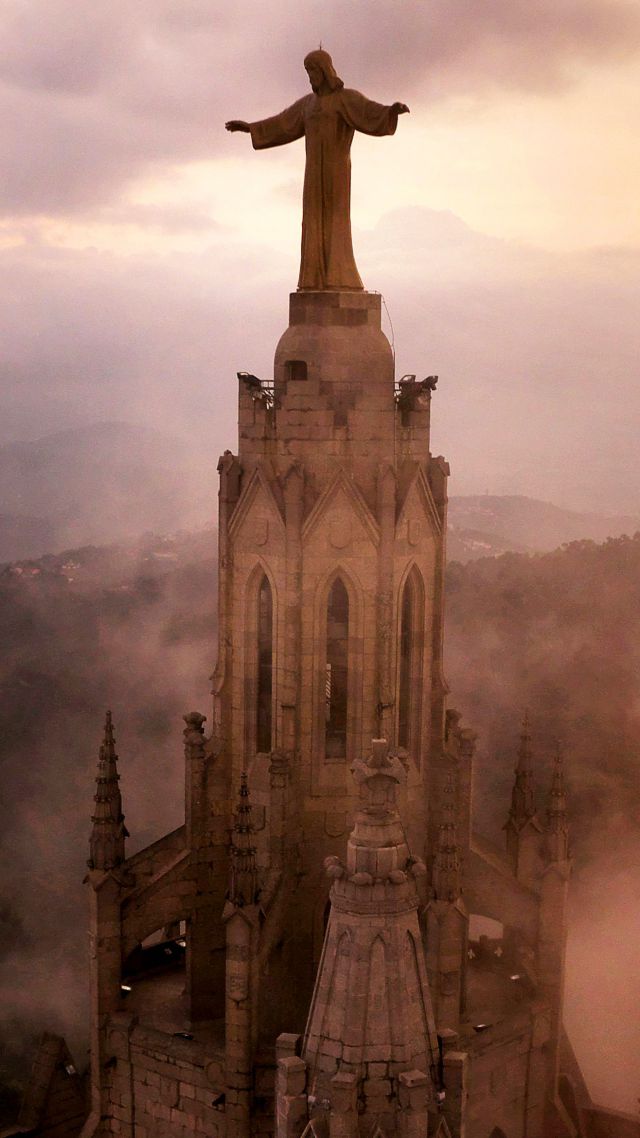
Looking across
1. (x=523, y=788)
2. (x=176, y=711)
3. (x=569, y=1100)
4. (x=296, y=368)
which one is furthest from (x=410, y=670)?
(x=176, y=711)

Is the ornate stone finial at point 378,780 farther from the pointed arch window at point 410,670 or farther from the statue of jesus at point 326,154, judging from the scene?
the statue of jesus at point 326,154

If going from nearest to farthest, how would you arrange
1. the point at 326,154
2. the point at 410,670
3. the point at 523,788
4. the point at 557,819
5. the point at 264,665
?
the point at 326,154 → the point at 264,665 → the point at 410,670 → the point at 557,819 → the point at 523,788

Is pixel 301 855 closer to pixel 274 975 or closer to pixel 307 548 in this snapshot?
pixel 274 975

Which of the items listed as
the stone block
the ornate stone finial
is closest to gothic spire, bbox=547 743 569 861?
the ornate stone finial

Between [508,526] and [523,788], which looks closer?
[523,788]

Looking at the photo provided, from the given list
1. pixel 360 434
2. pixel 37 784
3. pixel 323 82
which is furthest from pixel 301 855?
pixel 37 784

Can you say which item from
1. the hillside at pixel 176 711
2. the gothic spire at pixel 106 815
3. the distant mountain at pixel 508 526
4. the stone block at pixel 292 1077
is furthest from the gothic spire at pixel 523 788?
the distant mountain at pixel 508 526

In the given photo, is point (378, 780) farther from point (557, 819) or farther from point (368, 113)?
point (368, 113)
